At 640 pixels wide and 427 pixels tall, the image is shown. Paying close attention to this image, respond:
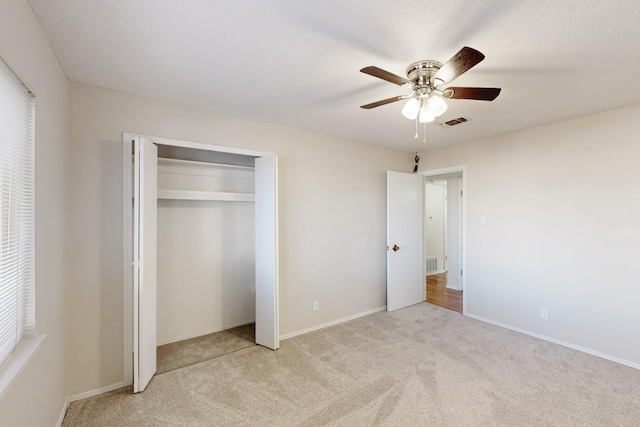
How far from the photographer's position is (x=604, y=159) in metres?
2.73

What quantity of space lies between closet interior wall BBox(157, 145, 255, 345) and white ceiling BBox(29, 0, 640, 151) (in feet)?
2.73

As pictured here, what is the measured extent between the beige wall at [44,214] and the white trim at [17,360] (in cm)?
4

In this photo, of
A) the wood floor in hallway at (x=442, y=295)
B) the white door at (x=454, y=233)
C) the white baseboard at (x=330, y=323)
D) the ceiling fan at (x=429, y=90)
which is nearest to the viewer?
the ceiling fan at (x=429, y=90)

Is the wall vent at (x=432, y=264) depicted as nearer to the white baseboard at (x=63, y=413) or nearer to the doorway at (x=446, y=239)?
the doorway at (x=446, y=239)

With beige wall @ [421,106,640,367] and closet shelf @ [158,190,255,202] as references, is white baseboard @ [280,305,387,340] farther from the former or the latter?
closet shelf @ [158,190,255,202]

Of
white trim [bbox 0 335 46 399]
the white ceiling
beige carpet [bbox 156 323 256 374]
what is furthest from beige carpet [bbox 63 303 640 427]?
the white ceiling

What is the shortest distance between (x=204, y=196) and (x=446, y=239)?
184 inches

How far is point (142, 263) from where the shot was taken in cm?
217

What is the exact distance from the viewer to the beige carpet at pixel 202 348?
2.62 metres

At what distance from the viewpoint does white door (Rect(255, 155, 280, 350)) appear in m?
2.87

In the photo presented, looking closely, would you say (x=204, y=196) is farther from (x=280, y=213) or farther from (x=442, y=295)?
(x=442, y=295)

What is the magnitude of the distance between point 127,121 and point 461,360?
12.1ft

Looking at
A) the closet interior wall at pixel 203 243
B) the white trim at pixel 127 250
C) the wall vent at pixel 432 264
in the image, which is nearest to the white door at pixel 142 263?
the white trim at pixel 127 250

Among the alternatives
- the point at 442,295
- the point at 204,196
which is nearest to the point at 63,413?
the point at 204,196
